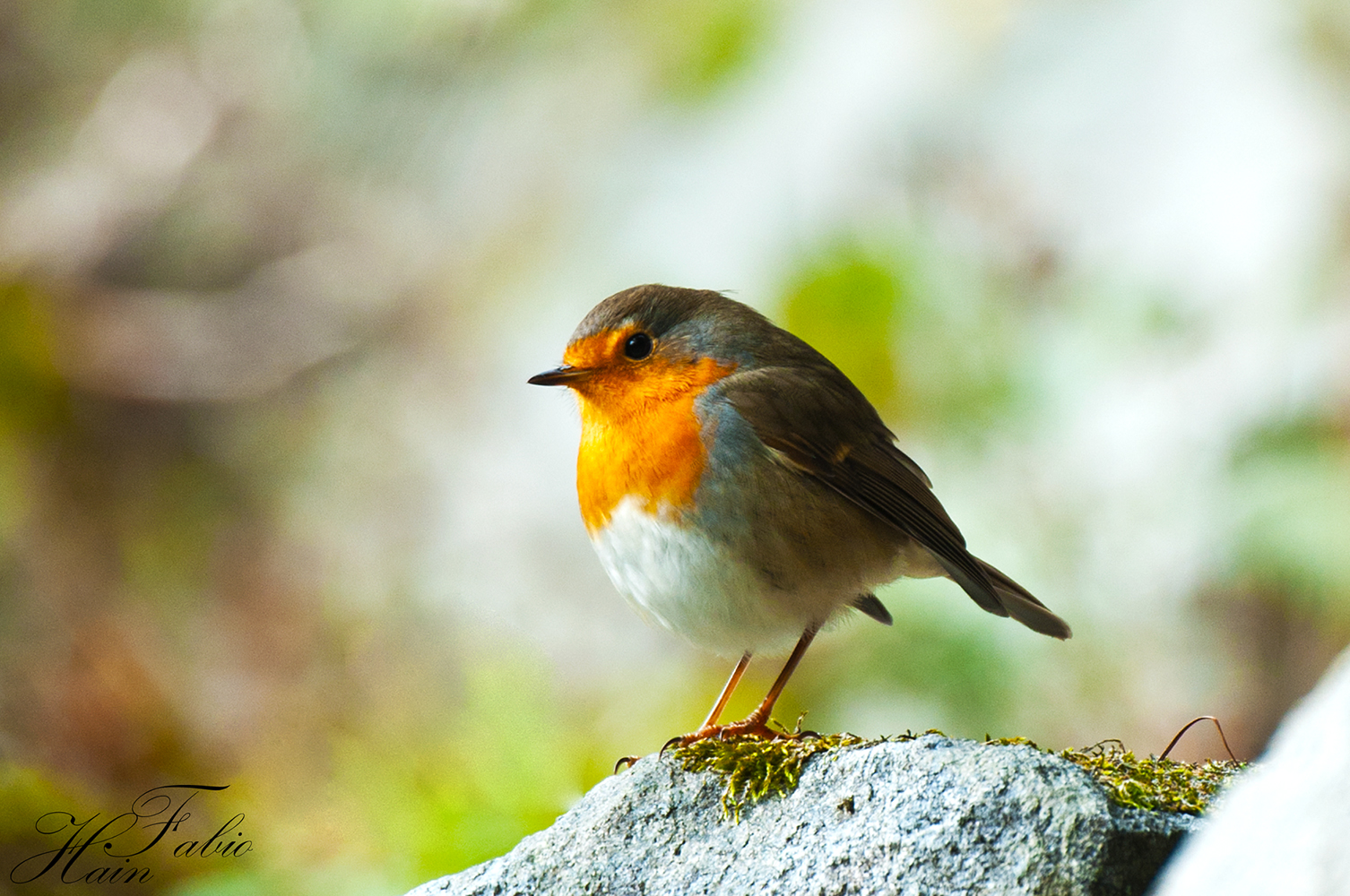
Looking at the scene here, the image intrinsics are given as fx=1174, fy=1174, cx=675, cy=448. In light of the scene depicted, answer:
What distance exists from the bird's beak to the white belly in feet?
0.97

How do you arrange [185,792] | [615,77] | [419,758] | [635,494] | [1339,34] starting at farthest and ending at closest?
[615,77], [185,792], [1339,34], [419,758], [635,494]

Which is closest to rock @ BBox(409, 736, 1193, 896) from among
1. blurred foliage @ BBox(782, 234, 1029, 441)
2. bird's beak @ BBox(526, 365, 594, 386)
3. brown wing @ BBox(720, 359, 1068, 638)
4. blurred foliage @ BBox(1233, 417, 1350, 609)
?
brown wing @ BBox(720, 359, 1068, 638)

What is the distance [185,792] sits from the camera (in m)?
4.17

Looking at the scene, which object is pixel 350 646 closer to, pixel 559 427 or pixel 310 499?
pixel 310 499

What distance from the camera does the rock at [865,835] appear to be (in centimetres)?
145

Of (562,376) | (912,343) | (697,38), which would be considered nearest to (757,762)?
(562,376)

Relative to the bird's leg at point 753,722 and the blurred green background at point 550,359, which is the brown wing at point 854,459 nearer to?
the bird's leg at point 753,722

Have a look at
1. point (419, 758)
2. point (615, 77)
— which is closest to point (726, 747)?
point (419, 758)

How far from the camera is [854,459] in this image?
7.97 feet

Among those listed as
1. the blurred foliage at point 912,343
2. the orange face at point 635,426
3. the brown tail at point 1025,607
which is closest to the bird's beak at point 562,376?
the orange face at point 635,426

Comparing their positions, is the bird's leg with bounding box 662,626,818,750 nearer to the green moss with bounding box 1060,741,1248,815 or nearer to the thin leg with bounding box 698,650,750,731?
the thin leg with bounding box 698,650,750,731

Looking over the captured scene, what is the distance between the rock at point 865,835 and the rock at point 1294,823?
0.54ft

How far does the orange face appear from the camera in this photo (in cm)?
222

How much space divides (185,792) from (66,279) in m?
2.36
